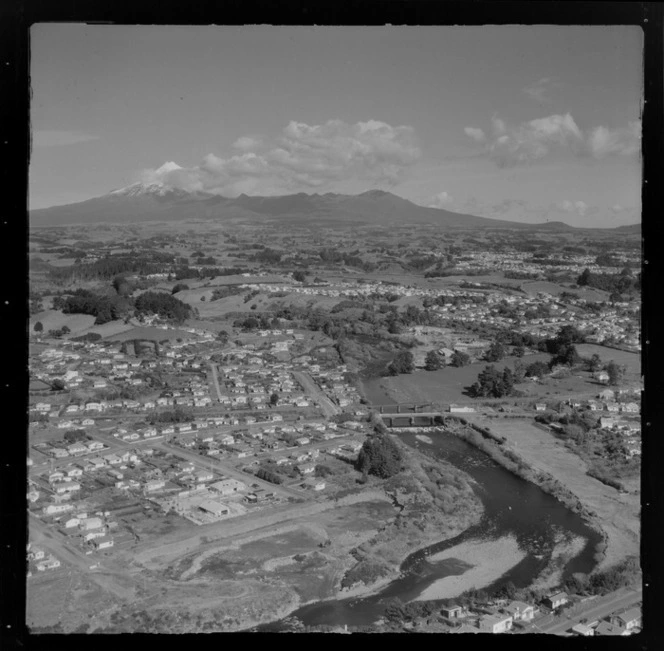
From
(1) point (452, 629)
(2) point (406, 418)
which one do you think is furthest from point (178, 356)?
(1) point (452, 629)

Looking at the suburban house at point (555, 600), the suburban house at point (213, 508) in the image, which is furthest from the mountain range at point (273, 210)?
the suburban house at point (555, 600)

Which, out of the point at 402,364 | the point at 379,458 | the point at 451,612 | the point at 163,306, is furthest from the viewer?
the point at 402,364

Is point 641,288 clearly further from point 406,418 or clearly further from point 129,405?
point 129,405

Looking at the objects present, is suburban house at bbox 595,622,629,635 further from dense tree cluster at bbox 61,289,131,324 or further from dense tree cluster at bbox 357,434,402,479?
dense tree cluster at bbox 61,289,131,324

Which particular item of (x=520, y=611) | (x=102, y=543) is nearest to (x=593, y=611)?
(x=520, y=611)

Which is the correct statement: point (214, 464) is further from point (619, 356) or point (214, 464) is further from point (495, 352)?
point (619, 356)
